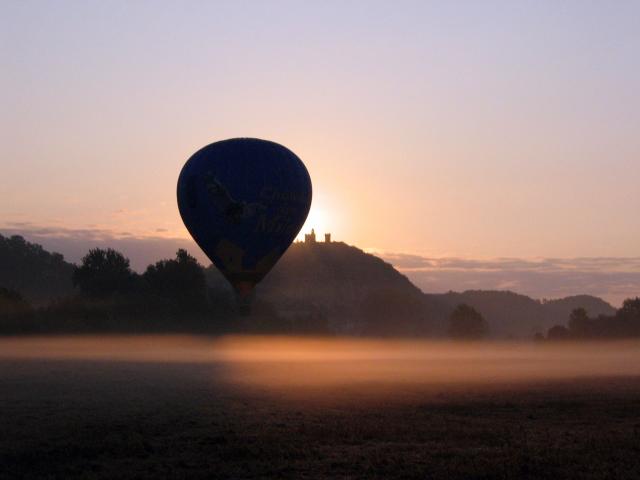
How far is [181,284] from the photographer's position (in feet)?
383

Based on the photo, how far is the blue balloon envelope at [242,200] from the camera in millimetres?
37656

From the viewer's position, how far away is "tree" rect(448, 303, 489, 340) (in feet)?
452

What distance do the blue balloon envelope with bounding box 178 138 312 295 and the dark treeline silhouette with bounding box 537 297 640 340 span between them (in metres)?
97.2

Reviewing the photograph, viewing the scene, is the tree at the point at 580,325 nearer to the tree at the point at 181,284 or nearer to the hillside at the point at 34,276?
the tree at the point at 181,284

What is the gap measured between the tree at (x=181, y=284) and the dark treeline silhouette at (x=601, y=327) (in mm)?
47836

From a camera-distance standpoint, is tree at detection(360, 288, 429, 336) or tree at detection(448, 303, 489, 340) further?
tree at detection(360, 288, 429, 336)

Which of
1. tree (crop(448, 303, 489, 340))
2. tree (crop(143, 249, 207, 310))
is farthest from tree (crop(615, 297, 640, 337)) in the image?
tree (crop(143, 249, 207, 310))

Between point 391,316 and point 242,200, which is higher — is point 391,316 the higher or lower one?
the lower one

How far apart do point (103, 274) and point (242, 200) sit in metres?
86.3

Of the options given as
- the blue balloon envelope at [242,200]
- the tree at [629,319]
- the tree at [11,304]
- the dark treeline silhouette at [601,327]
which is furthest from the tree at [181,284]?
the blue balloon envelope at [242,200]

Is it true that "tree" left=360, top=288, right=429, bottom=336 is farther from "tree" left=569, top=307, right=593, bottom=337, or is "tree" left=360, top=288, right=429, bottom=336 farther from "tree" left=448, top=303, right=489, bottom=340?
"tree" left=569, top=307, right=593, bottom=337

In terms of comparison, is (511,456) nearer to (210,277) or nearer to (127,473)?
(127,473)

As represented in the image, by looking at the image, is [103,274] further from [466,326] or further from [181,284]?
[466,326]

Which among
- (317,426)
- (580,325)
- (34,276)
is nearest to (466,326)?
(580,325)
